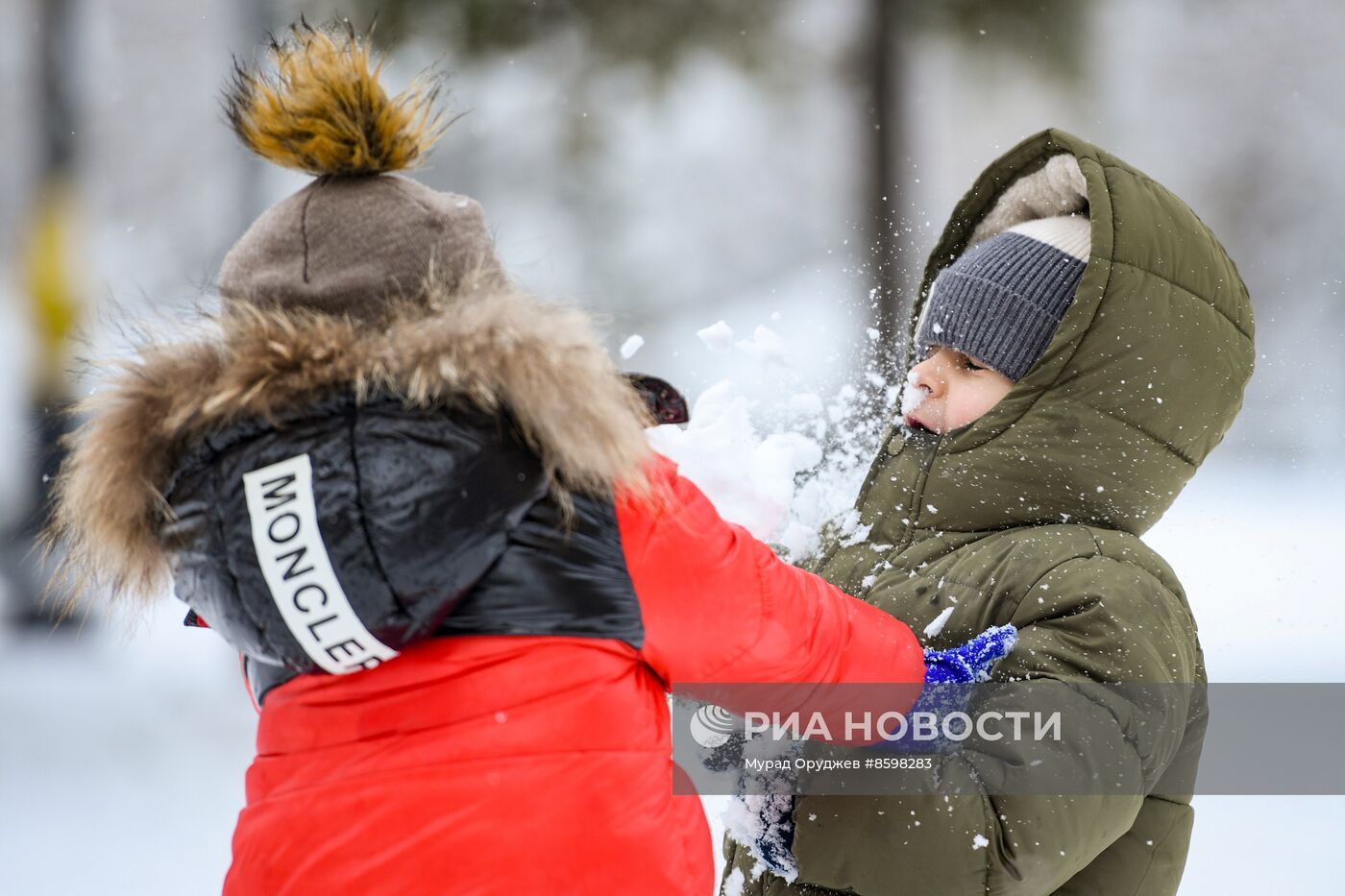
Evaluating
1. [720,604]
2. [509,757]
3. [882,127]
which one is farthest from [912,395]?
[882,127]

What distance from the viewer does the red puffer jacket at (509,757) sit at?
2.63 feet

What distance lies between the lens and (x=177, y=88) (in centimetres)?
488

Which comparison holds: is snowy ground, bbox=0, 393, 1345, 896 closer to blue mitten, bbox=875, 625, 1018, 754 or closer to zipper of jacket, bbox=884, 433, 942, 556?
zipper of jacket, bbox=884, 433, 942, 556

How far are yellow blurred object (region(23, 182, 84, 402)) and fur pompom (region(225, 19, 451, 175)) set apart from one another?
4.25 metres

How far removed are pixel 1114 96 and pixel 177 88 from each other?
3985 millimetres

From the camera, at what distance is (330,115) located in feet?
2.89

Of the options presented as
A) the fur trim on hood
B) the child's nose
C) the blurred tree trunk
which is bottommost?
the fur trim on hood

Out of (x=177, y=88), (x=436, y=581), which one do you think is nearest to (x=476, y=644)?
(x=436, y=581)

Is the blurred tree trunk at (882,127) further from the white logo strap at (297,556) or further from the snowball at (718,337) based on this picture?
the white logo strap at (297,556)

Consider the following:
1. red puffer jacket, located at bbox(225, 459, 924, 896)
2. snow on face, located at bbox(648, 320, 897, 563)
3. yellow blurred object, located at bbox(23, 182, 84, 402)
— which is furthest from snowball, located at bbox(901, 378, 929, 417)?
yellow blurred object, located at bbox(23, 182, 84, 402)

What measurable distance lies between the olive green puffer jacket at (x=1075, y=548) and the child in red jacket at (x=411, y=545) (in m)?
0.23

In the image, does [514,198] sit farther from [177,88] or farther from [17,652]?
[17,652]

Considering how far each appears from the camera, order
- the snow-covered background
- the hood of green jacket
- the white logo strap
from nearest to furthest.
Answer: the white logo strap → the hood of green jacket → the snow-covered background

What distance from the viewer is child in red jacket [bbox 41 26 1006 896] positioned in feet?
2.52
